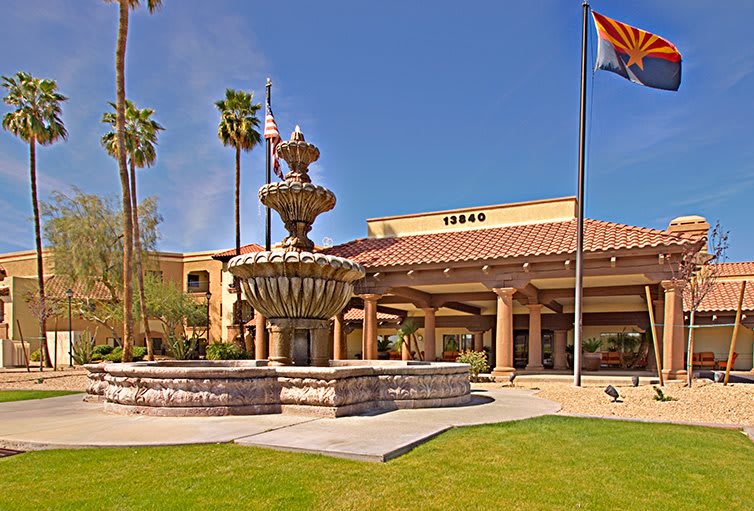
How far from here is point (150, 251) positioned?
138ft

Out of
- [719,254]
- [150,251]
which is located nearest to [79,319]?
[150,251]

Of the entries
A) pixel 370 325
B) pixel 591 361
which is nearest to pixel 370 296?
pixel 370 325

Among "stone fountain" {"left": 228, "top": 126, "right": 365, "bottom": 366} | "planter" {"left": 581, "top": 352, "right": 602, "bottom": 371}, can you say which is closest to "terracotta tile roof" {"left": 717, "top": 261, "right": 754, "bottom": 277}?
"planter" {"left": 581, "top": 352, "right": 602, "bottom": 371}

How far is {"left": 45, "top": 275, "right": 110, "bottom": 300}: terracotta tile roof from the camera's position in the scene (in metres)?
40.1

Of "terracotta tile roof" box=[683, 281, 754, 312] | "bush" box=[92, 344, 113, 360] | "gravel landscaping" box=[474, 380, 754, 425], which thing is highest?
"terracotta tile roof" box=[683, 281, 754, 312]

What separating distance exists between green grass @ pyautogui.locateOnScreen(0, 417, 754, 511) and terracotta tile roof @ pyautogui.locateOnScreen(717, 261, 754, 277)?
94.6 ft

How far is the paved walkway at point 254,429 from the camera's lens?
21.1ft

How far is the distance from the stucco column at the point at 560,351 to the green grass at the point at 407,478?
18.9 metres

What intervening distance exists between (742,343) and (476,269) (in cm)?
1677

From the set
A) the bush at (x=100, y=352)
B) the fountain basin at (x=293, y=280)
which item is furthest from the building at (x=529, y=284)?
the bush at (x=100, y=352)

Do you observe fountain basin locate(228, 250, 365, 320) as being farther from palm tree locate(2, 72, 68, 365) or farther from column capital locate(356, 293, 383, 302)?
palm tree locate(2, 72, 68, 365)

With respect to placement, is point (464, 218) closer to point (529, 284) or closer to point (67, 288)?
point (529, 284)

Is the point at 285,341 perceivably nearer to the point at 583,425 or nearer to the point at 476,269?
the point at 583,425

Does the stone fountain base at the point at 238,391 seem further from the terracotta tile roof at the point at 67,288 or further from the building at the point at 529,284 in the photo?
the terracotta tile roof at the point at 67,288
